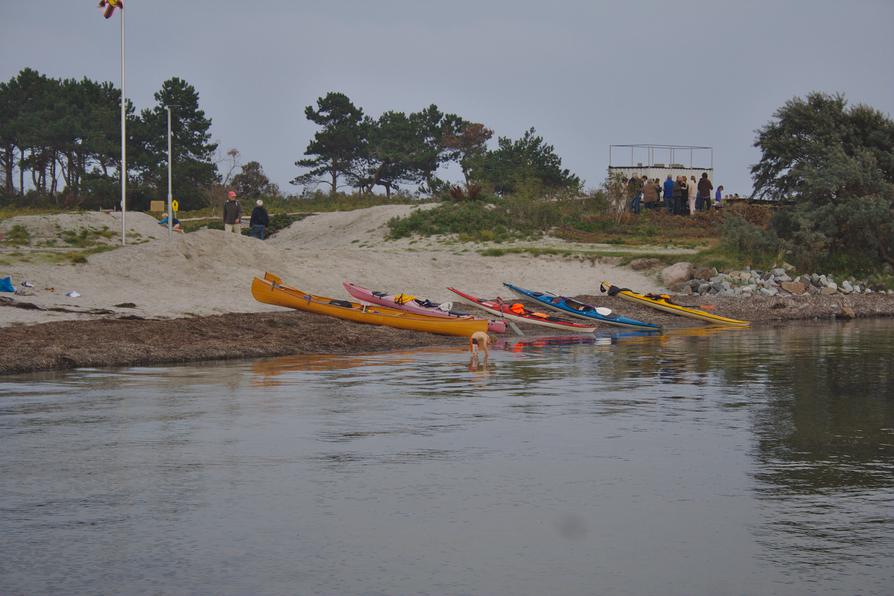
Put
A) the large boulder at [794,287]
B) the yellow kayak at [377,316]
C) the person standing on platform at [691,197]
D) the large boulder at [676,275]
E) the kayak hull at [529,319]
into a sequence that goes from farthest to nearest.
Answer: the person standing on platform at [691,197]
the large boulder at [794,287]
the large boulder at [676,275]
the kayak hull at [529,319]
the yellow kayak at [377,316]

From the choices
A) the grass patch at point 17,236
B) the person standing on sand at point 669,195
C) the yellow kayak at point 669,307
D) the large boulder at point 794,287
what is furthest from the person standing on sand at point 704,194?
the grass patch at point 17,236

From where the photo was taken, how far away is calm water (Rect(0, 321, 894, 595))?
893 cm

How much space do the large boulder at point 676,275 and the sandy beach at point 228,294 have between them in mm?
537

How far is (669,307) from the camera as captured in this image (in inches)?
1384

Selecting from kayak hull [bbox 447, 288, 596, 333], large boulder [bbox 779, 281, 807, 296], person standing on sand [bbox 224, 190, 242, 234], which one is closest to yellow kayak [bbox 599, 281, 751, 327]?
kayak hull [bbox 447, 288, 596, 333]

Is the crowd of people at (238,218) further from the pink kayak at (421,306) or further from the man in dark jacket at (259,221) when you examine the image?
the pink kayak at (421,306)

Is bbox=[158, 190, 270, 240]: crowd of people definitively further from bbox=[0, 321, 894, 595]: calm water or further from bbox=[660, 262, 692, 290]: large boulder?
bbox=[0, 321, 894, 595]: calm water

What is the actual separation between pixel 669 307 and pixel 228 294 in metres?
→ 13.0

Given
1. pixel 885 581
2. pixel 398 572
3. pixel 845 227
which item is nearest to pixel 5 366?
pixel 398 572

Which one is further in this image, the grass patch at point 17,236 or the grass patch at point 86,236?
the grass patch at point 86,236

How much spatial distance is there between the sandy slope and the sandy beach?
1.7 inches

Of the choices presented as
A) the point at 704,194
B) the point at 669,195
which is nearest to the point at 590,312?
the point at 669,195

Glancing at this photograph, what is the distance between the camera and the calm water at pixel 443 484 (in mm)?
8930

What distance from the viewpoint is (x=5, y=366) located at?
20.4m
